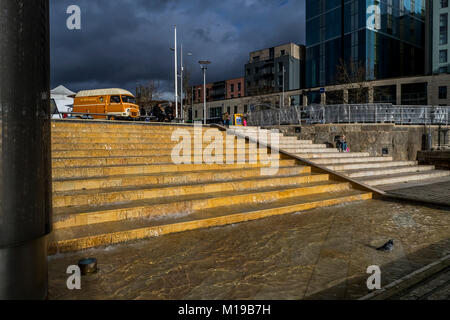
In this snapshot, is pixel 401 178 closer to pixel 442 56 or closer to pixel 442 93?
pixel 442 93

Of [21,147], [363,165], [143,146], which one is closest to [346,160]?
[363,165]

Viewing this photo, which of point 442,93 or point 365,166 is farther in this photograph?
point 442,93

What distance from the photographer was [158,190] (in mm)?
6031

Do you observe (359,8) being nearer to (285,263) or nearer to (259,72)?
(259,72)

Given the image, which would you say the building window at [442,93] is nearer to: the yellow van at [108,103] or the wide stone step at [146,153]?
the yellow van at [108,103]

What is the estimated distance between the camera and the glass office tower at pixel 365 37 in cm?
4738

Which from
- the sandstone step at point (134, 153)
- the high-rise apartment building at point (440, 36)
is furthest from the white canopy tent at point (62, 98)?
the high-rise apartment building at point (440, 36)

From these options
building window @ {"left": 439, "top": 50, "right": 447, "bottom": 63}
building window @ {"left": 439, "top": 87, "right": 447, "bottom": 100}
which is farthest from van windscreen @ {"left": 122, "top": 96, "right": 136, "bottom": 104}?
building window @ {"left": 439, "top": 50, "right": 447, "bottom": 63}

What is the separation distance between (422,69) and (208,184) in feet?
208

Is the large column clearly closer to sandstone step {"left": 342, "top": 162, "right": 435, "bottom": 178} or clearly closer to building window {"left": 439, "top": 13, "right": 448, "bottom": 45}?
sandstone step {"left": 342, "top": 162, "right": 435, "bottom": 178}

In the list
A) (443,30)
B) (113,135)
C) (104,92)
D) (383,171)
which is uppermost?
(443,30)

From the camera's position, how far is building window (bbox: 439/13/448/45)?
152 feet

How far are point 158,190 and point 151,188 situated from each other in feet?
0.50

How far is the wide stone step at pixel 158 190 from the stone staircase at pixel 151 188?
2cm
